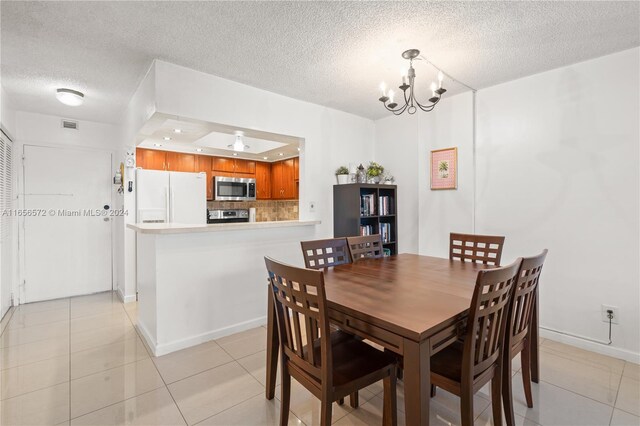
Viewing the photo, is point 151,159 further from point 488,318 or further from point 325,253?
point 488,318

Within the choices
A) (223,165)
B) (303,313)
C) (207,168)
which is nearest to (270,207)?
(223,165)

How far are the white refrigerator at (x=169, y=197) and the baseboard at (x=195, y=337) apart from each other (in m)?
1.50


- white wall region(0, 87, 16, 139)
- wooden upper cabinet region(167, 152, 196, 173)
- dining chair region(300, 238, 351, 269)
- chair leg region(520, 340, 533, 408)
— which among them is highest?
white wall region(0, 87, 16, 139)

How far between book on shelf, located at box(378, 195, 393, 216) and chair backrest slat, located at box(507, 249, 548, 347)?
223cm

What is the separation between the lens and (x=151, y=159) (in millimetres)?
4750

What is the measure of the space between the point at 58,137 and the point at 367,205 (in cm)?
401

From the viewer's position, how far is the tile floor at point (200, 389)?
5.88 feet

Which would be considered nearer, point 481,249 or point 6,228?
point 481,249

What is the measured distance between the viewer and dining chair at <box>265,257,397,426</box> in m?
1.31

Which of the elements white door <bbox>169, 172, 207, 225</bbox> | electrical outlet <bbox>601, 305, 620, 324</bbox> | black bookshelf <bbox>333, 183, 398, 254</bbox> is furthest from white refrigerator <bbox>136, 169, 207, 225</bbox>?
electrical outlet <bbox>601, 305, 620, 324</bbox>

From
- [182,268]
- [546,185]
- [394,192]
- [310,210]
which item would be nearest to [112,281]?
[182,268]

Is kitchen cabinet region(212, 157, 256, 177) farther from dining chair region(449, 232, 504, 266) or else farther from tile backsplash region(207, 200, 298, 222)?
dining chair region(449, 232, 504, 266)

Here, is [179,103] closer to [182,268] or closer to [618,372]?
[182,268]

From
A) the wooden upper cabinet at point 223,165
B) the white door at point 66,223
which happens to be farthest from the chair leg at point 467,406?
the wooden upper cabinet at point 223,165
